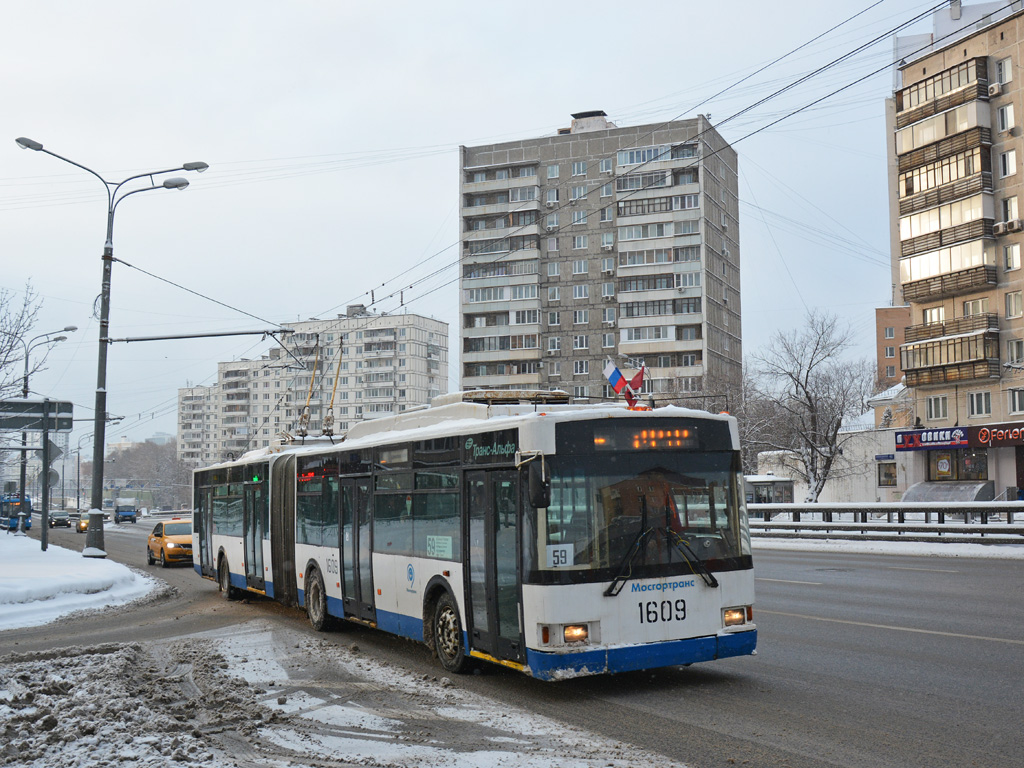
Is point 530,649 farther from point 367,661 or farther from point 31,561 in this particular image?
point 31,561

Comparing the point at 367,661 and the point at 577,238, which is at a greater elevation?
the point at 577,238

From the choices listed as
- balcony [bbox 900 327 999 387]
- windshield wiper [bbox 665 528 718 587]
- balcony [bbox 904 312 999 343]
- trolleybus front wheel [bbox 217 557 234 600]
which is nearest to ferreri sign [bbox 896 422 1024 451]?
balcony [bbox 900 327 999 387]

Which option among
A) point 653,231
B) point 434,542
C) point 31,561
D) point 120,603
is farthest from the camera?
point 653,231

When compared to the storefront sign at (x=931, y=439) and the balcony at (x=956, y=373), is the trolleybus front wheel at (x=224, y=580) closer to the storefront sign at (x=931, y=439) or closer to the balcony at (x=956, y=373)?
the storefront sign at (x=931, y=439)

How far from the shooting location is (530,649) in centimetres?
868

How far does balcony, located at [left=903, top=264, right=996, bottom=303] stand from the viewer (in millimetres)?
50969

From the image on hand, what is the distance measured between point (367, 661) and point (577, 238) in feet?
272

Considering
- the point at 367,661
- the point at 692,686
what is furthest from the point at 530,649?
the point at 367,661

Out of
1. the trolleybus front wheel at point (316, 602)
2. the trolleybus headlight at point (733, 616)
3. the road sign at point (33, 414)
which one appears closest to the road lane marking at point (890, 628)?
the trolleybus headlight at point (733, 616)

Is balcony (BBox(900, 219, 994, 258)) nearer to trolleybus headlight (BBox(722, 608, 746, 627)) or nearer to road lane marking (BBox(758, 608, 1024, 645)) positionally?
road lane marking (BBox(758, 608, 1024, 645))

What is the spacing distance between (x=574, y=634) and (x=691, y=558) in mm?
1270

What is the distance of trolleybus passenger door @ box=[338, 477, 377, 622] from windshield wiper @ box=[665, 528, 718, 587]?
4.44 metres

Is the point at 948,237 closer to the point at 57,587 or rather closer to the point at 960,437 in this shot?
the point at 960,437

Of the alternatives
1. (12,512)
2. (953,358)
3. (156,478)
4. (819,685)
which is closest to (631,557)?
(819,685)
